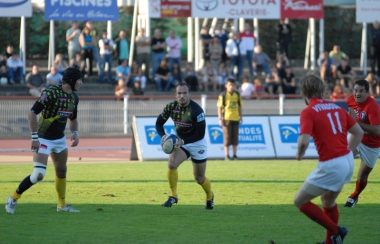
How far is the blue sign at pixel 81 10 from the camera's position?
2981 centimetres

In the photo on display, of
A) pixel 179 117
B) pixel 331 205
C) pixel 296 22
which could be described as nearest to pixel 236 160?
pixel 179 117

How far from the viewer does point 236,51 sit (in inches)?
1216

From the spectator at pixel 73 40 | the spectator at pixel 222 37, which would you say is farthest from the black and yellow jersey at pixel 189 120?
the spectator at pixel 222 37

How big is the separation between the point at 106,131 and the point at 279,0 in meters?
11.0

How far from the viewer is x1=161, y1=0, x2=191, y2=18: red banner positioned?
103ft

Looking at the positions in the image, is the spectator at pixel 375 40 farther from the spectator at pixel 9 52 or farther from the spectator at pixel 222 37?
the spectator at pixel 9 52

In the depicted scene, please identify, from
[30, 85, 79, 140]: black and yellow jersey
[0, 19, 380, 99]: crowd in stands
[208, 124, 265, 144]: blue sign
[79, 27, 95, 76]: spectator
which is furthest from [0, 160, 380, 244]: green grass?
[79, 27, 95, 76]: spectator

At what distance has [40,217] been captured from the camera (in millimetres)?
10492

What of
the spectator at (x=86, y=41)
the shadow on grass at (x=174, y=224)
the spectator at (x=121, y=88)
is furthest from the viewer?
the spectator at (x=86, y=41)

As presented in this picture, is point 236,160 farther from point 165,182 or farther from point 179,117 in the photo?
point 179,117

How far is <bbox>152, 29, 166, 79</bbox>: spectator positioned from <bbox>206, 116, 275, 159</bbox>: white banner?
874 centimetres

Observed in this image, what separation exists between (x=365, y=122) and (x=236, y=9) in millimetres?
21215

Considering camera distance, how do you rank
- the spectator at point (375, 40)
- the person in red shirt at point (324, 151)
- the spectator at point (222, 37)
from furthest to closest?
the spectator at point (375, 40) < the spectator at point (222, 37) < the person in red shirt at point (324, 151)

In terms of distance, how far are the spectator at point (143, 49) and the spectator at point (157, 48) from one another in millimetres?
334
